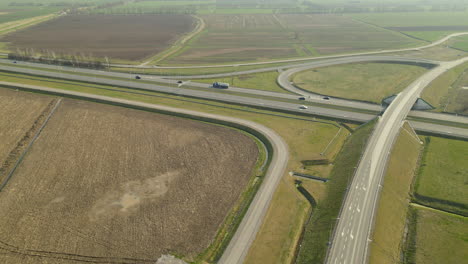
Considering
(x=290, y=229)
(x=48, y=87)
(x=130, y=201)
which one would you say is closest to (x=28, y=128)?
(x=48, y=87)

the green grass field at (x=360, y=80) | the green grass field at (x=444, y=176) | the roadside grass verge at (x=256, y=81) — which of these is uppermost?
the green grass field at (x=360, y=80)

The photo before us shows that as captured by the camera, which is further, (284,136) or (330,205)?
(284,136)

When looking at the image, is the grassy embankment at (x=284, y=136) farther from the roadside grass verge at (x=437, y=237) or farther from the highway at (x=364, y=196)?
the roadside grass verge at (x=437, y=237)

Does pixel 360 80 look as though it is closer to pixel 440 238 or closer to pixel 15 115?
pixel 440 238

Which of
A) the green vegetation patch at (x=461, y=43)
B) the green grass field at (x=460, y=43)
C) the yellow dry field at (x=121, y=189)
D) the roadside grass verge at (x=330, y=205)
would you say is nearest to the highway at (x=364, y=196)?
the roadside grass verge at (x=330, y=205)

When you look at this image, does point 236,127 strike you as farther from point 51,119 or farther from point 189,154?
point 51,119

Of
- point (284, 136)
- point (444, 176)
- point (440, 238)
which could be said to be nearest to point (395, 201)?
point (440, 238)
